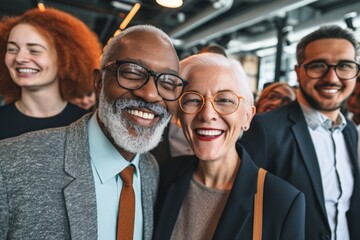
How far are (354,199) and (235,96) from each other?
3.43 feet

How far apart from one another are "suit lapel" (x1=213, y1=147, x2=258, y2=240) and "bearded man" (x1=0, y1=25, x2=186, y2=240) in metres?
0.32

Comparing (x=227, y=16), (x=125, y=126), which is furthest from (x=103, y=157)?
(x=227, y=16)

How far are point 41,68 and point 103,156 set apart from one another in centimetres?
82

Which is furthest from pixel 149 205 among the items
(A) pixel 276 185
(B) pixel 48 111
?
(B) pixel 48 111

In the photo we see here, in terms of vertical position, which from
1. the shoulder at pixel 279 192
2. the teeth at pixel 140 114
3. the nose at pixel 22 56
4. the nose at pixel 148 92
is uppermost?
the nose at pixel 22 56

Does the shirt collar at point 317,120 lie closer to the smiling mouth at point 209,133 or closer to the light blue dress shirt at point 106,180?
the smiling mouth at point 209,133

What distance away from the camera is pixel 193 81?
1.39 metres

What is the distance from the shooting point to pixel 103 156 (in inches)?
49.0

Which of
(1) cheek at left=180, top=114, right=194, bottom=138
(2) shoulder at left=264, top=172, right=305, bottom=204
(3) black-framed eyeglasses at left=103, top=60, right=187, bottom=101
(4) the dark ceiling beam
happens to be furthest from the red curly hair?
(4) the dark ceiling beam

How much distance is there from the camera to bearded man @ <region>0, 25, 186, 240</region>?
1.06 m

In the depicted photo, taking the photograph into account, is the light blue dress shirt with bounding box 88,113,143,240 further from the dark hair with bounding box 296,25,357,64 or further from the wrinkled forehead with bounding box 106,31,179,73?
the dark hair with bounding box 296,25,357,64

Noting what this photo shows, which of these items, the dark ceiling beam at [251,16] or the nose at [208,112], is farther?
the dark ceiling beam at [251,16]

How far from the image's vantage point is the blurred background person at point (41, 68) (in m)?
1.73

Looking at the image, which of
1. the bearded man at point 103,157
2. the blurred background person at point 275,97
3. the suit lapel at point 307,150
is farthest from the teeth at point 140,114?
the blurred background person at point 275,97
